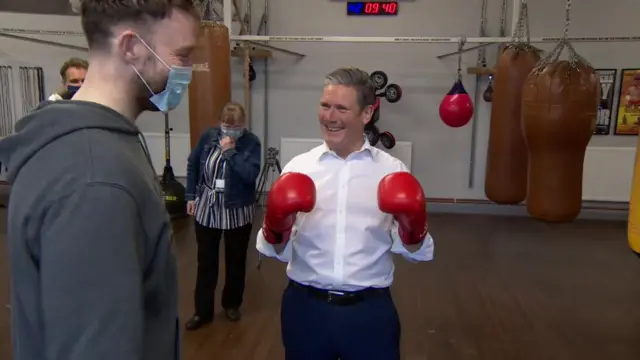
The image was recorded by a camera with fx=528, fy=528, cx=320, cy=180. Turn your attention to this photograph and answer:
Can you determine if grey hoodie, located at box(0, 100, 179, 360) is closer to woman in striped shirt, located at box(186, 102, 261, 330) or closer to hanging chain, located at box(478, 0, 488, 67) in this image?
woman in striped shirt, located at box(186, 102, 261, 330)

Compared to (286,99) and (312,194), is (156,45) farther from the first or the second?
(286,99)

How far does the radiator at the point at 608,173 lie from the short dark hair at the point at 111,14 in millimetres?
6142

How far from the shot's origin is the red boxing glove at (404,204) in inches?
62.9

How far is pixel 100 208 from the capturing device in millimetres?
739

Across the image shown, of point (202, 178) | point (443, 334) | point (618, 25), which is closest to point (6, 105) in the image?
point (202, 178)

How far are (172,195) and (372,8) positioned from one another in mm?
3143

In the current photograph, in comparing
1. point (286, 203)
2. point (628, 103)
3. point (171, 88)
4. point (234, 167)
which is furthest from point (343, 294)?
point (628, 103)

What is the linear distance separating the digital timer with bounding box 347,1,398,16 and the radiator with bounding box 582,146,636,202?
280 cm

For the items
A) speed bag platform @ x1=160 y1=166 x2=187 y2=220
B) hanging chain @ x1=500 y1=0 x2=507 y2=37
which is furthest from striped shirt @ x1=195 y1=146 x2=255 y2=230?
hanging chain @ x1=500 y1=0 x2=507 y2=37

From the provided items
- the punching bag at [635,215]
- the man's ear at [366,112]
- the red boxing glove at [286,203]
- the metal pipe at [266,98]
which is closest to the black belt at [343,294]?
the red boxing glove at [286,203]

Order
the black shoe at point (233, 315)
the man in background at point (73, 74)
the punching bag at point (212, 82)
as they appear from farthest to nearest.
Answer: the punching bag at point (212, 82) → the black shoe at point (233, 315) → the man in background at point (73, 74)

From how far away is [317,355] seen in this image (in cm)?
166

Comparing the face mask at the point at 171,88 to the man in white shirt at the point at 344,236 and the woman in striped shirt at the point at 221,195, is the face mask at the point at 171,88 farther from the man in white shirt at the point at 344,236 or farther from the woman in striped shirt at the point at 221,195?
the woman in striped shirt at the point at 221,195

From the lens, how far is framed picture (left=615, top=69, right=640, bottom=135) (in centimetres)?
592
